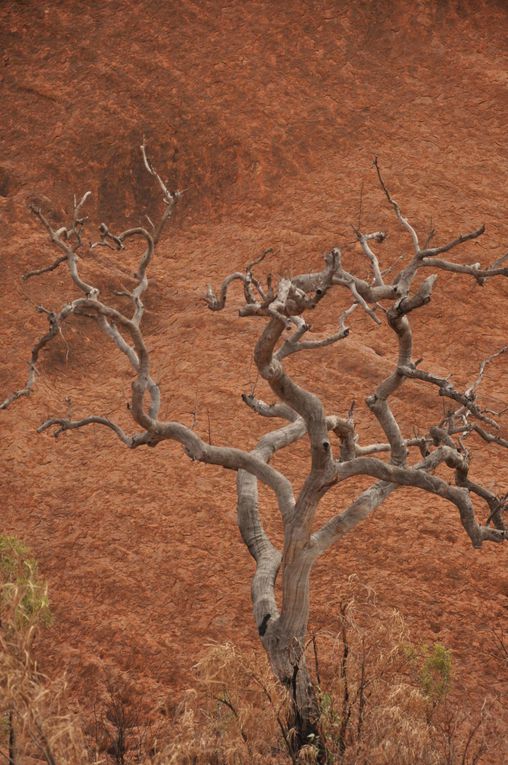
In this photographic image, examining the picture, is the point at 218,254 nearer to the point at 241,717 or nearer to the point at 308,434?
the point at 308,434

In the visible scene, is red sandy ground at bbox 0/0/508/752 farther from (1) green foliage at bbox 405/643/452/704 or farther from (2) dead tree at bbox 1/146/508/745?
(2) dead tree at bbox 1/146/508/745

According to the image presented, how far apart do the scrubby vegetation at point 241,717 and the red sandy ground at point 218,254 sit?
2.52 m

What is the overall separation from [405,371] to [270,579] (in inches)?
87.8

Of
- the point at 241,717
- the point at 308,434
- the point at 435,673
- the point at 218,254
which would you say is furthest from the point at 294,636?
the point at 218,254

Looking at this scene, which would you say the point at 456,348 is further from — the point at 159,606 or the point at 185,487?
the point at 159,606

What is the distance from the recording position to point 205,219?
21.1 metres

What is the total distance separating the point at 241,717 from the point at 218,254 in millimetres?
13395

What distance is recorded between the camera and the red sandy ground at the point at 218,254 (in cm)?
1247

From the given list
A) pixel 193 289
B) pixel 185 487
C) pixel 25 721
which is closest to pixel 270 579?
pixel 25 721

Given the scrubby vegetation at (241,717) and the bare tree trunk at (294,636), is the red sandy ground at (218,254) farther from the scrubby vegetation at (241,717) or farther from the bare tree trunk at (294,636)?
the bare tree trunk at (294,636)

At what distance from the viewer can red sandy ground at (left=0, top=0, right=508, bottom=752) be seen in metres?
12.5

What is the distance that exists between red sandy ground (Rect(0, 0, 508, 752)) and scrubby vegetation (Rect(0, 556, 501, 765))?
8.27 feet

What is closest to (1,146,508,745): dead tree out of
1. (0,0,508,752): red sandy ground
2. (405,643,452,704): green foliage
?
(405,643,452,704): green foliage

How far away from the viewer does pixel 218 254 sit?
2011 cm
